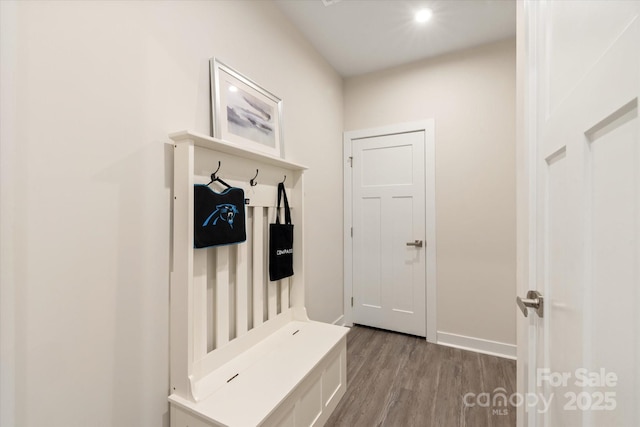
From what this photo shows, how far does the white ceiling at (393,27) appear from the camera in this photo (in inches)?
76.1

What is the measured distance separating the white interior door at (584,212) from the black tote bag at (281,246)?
1228mm

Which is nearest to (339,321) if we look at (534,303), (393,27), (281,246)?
(281,246)

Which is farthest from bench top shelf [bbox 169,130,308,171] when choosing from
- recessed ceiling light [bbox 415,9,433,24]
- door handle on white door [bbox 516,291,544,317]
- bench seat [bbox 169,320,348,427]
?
recessed ceiling light [bbox 415,9,433,24]

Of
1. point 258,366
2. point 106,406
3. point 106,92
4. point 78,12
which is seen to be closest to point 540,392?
point 258,366

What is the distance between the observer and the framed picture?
54.2 inches

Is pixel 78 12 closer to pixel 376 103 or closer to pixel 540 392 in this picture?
pixel 540 392

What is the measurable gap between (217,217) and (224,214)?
0.04 m

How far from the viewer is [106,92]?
3.17 ft

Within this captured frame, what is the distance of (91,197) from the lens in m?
0.92

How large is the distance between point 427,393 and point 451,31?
8.98 ft

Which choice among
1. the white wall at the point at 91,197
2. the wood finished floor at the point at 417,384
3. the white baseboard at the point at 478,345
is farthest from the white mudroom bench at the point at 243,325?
the white baseboard at the point at 478,345

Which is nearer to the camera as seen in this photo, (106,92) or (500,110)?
(106,92)

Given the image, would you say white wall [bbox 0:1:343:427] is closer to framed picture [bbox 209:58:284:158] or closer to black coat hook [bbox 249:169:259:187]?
framed picture [bbox 209:58:284:158]

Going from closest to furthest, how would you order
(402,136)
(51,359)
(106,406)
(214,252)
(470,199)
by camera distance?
1. (51,359)
2. (106,406)
3. (214,252)
4. (470,199)
5. (402,136)
